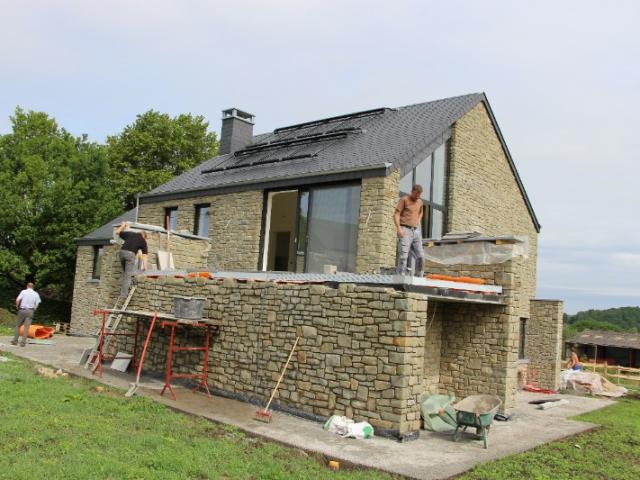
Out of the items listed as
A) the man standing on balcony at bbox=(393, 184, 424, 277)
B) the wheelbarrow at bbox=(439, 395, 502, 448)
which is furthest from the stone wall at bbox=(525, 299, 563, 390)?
the man standing on balcony at bbox=(393, 184, 424, 277)

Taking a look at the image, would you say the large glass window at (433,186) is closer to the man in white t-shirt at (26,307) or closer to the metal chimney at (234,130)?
the metal chimney at (234,130)

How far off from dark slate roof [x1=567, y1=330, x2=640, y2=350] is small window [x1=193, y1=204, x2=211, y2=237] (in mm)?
28541

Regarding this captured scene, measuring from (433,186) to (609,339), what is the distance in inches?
1083

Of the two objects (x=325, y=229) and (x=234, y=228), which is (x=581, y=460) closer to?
(x=325, y=229)

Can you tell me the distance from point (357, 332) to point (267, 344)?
7.12ft

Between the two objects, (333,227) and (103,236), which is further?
(103,236)

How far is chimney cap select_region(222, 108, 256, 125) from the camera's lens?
852 inches

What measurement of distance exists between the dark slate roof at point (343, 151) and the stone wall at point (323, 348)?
407cm

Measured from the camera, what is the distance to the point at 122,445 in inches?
279

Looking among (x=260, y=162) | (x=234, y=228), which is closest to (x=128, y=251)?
(x=234, y=228)

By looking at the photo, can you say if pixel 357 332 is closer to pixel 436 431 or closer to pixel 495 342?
pixel 436 431

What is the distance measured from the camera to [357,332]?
9.39 metres

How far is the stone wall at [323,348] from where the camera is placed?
29.2 feet

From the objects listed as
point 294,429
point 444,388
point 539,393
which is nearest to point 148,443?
point 294,429
